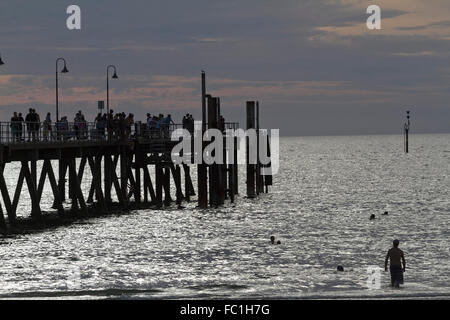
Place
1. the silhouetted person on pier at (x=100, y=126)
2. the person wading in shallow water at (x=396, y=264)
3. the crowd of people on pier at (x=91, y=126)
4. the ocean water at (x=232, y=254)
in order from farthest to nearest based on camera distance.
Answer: the silhouetted person on pier at (x=100, y=126)
the crowd of people on pier at (x=91, y=126)
the ocean water at (x=232, y=254)
the person wading in shallow water at (x=396, y=264)

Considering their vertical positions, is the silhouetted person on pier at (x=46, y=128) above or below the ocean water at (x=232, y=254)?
above

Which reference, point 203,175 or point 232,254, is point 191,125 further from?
point 232,254

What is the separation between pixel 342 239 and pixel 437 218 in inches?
515

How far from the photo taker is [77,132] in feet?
145

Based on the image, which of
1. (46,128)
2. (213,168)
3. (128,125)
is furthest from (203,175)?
(46,128)

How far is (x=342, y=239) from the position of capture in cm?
3975

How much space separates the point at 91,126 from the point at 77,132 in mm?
3496

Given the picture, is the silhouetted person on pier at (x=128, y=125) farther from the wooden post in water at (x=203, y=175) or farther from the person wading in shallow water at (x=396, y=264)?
the person wading in shallow water at (x=396, y=264)

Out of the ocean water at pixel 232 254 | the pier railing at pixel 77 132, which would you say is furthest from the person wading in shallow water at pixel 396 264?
the pier railing at pixel 77 132

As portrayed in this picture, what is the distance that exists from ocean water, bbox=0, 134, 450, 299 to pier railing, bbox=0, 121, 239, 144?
3988 mm

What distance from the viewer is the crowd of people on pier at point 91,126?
3925 centimetres

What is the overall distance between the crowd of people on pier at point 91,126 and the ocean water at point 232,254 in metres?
4.13

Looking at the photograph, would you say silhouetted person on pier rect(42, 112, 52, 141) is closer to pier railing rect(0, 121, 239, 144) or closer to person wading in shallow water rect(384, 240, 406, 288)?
pier railing rect(0, 121, 239, 144)
